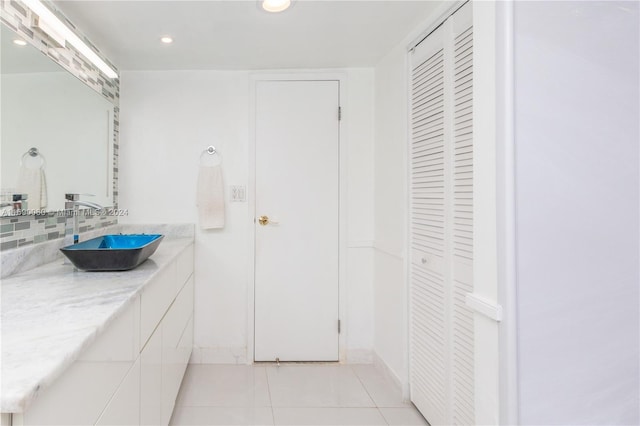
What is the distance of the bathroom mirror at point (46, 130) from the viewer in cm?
→ 141

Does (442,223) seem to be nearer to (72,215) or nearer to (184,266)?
(184,266)

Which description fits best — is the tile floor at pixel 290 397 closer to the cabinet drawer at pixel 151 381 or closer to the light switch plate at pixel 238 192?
the cabinet drawer at pixel 151 381

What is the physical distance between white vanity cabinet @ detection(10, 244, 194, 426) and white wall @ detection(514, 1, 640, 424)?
1.09 meters

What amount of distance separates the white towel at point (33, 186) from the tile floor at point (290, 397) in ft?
4.39

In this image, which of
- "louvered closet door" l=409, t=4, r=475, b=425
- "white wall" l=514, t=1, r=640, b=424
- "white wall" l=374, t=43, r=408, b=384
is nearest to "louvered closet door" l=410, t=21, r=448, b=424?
"louvered closet door" l=409, t=4, r=475, b=425

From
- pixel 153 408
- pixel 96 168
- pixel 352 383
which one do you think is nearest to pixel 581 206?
pixel 153 408

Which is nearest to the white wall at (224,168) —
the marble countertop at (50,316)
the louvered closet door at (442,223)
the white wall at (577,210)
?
the louvered closet door at (442,223)

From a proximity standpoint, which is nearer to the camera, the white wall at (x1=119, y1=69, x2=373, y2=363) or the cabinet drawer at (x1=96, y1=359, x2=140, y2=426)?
the cabinet drawer at (x1=96, y1=359, x2=140, y2=426)

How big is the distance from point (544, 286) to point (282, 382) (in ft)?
6.40

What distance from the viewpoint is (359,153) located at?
2734mm

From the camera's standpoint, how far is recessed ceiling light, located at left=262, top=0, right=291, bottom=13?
1.73 m

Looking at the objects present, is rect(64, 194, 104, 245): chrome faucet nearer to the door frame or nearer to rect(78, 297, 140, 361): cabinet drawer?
rect(78, 297, 140, 361): cabinet drawer

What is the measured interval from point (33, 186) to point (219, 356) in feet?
5.66

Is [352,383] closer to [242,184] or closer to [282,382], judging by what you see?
[282,382]
